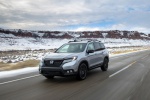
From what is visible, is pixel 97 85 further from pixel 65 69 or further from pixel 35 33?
pixel 35 33

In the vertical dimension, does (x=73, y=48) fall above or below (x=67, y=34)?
below

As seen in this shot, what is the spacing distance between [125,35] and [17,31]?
89.3m

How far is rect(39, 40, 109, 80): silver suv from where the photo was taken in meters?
9.87

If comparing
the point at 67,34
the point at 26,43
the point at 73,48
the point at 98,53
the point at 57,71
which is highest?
the point at 67,34

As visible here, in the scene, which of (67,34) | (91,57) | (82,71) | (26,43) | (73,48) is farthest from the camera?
(67,34)

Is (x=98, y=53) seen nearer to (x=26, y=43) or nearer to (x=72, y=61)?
(x=72, y=61)

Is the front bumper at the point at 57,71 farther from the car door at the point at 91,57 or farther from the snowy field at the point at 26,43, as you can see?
the snowy field at the point at 26,43

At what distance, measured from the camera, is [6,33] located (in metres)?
137

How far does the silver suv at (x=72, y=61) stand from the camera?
9870 mm

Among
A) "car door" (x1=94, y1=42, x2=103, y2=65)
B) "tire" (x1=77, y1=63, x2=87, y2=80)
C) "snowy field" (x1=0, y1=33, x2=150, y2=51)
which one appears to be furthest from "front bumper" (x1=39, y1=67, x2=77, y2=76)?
"snowy field" (x1=0, y1=33, x2=150, y2=51)

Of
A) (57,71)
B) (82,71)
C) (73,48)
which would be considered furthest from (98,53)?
(57,71)

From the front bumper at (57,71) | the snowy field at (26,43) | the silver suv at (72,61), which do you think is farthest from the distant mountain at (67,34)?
the front bumper at (57,71)

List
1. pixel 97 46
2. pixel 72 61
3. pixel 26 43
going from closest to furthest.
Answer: pixel 72 61 → pixel 97 46 → pixel 26 43

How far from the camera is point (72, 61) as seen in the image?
1009cm
